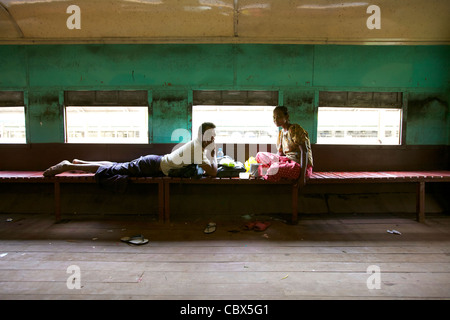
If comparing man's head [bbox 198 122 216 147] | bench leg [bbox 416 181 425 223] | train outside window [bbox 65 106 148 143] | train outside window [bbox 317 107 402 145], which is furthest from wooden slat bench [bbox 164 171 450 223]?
train outside window [bbox 65 106 148 143]

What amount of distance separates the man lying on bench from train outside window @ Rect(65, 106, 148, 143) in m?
1.08

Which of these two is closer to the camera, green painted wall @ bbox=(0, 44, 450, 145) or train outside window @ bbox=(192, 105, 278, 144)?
green painted wall @ bbox=(0, 44, 450, 145)

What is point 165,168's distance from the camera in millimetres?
4074

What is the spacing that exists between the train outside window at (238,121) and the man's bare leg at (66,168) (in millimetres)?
2029

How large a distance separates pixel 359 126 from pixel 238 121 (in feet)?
8.51

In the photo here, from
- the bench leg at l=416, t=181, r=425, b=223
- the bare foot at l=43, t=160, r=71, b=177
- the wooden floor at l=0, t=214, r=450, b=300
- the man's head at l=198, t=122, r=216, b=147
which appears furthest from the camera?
the bench leg at l=416, t=181, r=425, b=223

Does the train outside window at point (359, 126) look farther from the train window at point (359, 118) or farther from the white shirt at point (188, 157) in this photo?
the white shirt at point (188, 157)

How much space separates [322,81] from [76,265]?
204 inches

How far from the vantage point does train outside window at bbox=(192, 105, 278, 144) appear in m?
5.04

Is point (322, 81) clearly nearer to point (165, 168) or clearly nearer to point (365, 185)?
point (365, 185)

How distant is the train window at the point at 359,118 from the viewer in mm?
4984

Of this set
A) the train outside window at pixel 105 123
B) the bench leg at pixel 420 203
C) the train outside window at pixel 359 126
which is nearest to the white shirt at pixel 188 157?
the train outside window at pixel 105 123

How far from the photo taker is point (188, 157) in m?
3.91

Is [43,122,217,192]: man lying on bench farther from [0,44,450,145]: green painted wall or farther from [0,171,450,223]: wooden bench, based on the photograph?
[0,44,450,145]: green painted wall
